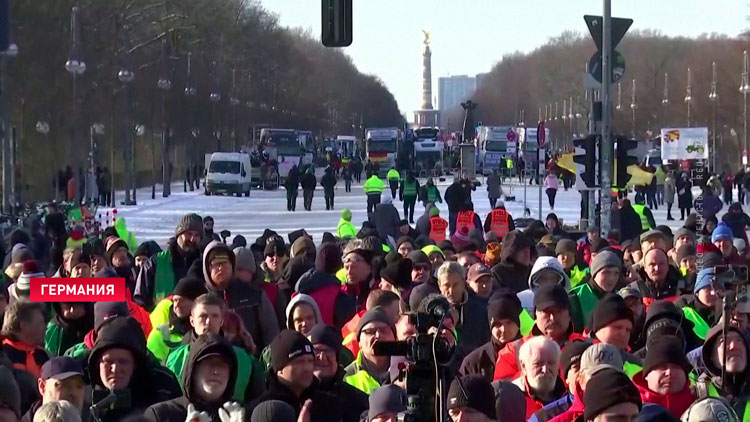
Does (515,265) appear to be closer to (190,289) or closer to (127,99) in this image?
(190,289)

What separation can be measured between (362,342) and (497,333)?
3.03 ft

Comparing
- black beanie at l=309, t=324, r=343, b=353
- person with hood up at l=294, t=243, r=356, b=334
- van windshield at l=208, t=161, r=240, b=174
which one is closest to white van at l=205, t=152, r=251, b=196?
van windshield at l=208, t=161, r=240, b=174

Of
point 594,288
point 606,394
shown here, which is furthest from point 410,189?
point 606,394

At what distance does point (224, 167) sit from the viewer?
69.5 metres

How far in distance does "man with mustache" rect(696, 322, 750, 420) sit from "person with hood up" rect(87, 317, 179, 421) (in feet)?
7.96

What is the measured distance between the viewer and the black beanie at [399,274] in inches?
480

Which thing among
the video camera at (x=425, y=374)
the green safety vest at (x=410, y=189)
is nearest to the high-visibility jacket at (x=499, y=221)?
the video camera at (x=425, y=374)

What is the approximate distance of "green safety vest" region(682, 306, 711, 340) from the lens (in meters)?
10.3

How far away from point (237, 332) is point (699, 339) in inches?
108

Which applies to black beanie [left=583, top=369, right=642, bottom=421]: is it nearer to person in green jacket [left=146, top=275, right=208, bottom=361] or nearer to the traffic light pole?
person in green jacket [left=146, top=275, right=208, bottom=361]

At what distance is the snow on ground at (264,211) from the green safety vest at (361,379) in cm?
2751

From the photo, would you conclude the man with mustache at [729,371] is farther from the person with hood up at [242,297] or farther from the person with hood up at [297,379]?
the person with hood up at [242,297]

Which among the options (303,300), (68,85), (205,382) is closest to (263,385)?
(205,382)

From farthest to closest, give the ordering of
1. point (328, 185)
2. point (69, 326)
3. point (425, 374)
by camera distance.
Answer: point (328, 185), point (69, 326), point (425, 374)
